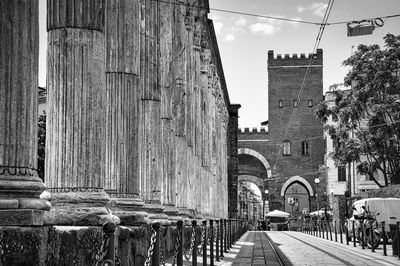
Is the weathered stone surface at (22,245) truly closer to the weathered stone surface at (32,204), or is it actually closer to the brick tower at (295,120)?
the weathered stone surface at (32,204)

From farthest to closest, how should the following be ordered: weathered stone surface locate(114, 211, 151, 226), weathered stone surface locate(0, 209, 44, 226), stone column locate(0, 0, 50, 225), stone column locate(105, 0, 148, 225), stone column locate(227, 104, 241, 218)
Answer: stone column locate(227, 104, 241, 218), stone column locate(105, 0, 148, 225), weathered stone surface locate(114, 211, 151, 226), stone column locate(0, 0, 50, 225), weathered stone surface locate(0, 209, 44, 226)

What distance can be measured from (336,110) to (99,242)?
1247 inches

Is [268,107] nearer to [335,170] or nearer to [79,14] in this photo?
[335,170]

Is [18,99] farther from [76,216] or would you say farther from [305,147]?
[305,147]

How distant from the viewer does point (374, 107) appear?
34.4 meters

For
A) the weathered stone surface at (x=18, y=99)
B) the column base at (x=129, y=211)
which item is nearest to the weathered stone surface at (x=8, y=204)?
the weathered stone surface at (x=18, y=99)

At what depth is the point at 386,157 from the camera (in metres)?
35.1

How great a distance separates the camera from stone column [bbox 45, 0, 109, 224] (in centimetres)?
754

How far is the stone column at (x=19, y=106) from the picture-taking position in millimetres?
5453

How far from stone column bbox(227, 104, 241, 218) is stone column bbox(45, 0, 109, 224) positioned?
4555 cm

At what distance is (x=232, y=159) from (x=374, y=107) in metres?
23.2

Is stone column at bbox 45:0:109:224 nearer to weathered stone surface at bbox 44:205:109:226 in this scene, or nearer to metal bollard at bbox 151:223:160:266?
weathered stone surface at bbox 44:205:109:226

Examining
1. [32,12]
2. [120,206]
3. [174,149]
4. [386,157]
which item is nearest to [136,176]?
[120,206]

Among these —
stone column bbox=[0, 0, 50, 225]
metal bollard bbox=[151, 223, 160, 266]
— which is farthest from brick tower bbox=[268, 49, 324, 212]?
stone column bbox=[0, 0, 50, 225]
